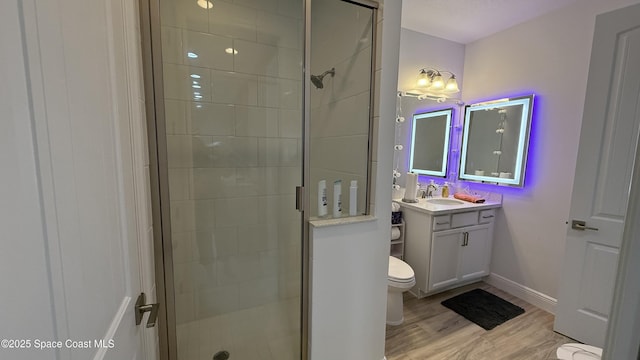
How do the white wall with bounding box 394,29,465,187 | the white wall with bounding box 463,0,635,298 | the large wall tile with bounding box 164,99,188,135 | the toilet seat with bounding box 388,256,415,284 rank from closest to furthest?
the large wall tile with bounding box 164,99,188,135
the toilet seat with bounding box 388,256,415,284
the white wall with bounding box 463,0,635,298
the white wall with bounding box 394,29,465,187

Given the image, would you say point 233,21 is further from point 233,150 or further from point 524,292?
point 524,292

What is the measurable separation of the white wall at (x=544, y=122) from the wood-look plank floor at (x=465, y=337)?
1.50 ft

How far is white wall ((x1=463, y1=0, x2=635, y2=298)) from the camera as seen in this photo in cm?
208

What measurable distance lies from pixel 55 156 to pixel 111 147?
25cm

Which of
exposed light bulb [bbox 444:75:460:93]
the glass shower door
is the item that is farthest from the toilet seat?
exposed light bulb [bbox 444:75:460:93]

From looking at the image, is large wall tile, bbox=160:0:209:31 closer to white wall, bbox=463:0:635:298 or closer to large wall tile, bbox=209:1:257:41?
large wall tile, bbox=209:1:257:41

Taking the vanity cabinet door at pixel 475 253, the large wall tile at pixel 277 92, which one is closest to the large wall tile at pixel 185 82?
the large wall tile at pixel 277 92

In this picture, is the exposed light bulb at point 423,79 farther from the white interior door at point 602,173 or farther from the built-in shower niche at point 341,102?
the built-in shower niche at point 341,102

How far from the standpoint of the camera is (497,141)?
2.63 m

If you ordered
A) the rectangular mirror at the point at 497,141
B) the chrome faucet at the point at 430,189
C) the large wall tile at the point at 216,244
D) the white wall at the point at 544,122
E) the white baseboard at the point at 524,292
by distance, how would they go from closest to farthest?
the large wall tile at the point at 216,244, the white wall at the point at 544,122, the white baseboard at the point at 524,292, the rectangular mirror at the point at 497,141, the chrome faucet at the point at 430,189

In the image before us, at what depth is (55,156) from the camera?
39cm

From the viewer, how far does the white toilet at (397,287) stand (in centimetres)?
194

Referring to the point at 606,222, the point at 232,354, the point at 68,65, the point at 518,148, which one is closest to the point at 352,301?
the point at 232,354

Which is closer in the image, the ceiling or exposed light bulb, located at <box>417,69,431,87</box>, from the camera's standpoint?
the ceiling
